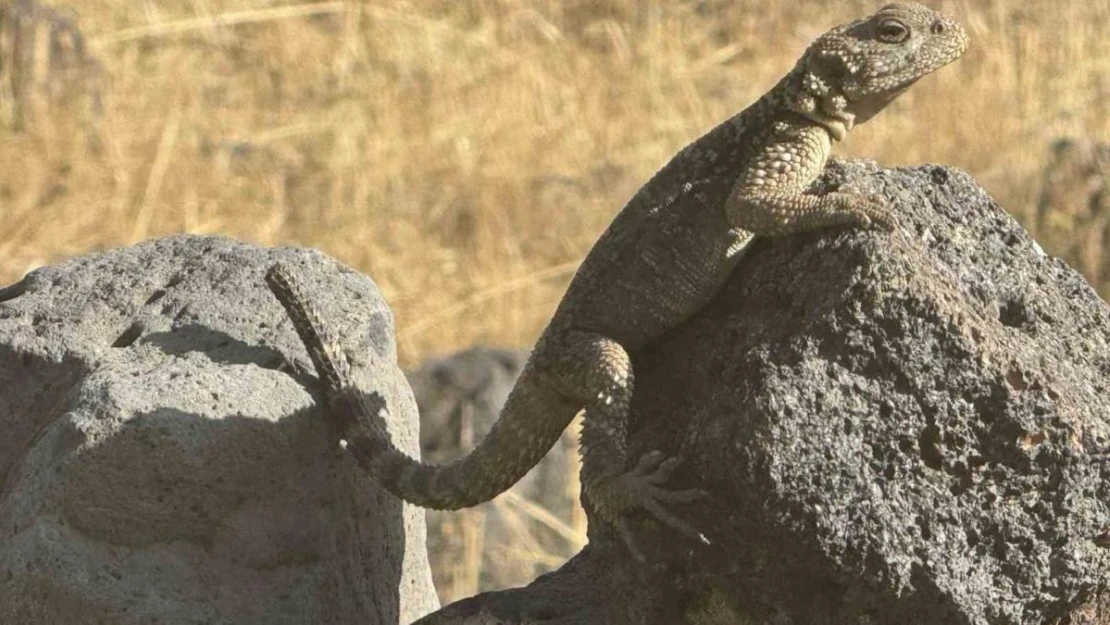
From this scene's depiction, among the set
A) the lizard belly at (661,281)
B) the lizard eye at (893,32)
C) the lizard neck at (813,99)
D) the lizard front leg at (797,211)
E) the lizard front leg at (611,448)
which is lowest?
the lizard front leg at (611,448)

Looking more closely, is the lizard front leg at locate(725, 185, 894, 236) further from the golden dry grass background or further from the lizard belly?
the golden dry grass background

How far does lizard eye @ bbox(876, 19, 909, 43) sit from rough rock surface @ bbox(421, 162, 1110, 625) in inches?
34.3

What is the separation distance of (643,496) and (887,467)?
0.58m

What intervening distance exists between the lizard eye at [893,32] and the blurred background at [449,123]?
599cm

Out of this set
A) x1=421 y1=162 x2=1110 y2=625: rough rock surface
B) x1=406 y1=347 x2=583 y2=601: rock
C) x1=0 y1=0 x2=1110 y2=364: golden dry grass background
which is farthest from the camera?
x1=0 y1=0 x2=1110 y2=364: golden dry grass background

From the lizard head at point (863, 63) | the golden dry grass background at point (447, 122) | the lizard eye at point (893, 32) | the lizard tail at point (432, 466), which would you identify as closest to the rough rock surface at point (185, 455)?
the lizard tail at point (432, 466)

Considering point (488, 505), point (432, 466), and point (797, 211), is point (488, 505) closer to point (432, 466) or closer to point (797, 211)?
point (432, 466)

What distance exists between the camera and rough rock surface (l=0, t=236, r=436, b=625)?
5.02 meters

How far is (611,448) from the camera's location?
16.0ft

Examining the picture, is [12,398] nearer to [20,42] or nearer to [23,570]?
[23,570]

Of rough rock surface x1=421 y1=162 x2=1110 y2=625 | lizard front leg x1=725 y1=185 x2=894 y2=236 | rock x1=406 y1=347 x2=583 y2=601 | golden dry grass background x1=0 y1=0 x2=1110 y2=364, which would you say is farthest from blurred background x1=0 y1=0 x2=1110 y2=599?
rough rock surface x1=421 y1=162 x2=1110 y2=625

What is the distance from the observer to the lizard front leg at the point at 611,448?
4.51m

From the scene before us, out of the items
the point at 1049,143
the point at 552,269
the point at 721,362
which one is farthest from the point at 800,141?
the point at 1049,143

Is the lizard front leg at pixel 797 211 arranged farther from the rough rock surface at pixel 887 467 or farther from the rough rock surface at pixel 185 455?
the rough rock surface at pixel 185 455
